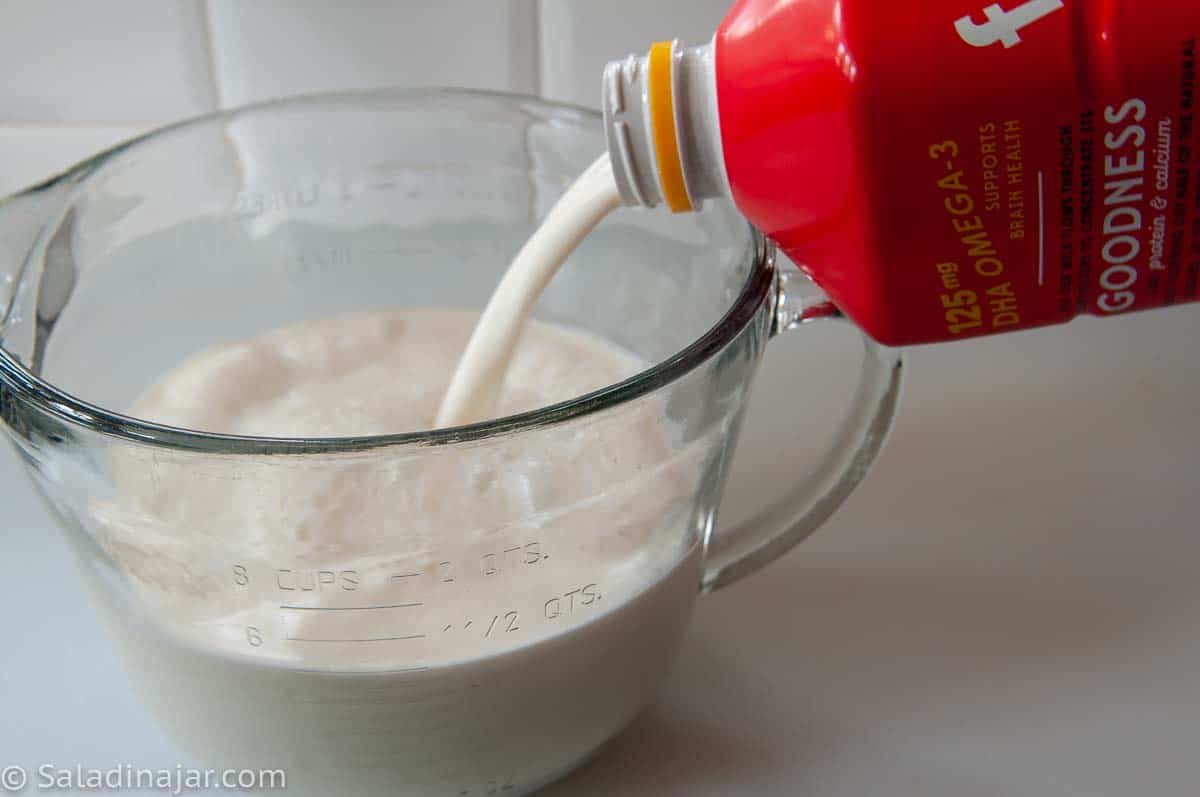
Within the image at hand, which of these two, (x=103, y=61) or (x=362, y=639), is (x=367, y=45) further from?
(x=362, y=639)

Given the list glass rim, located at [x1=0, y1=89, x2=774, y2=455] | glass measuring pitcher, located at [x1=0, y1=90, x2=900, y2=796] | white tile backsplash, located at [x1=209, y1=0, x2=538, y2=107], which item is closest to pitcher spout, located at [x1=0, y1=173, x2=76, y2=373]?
glass measuring pitcher, located at [x1=0, y1=90, x2=900, y2=796]

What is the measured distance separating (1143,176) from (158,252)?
1.96ft

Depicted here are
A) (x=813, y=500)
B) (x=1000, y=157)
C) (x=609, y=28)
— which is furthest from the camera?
(x=609, y=28)

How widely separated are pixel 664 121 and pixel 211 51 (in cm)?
52

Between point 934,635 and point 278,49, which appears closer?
point 934,635

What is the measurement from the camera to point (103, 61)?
0.89m

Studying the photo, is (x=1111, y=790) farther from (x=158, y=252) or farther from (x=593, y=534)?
(x=158, y=252)

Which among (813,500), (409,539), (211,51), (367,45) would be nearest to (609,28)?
(367,45)

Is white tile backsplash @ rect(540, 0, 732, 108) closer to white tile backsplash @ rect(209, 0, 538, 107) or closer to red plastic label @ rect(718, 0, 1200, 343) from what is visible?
white tile backsplash @ rect(209, 0, 538, 107)

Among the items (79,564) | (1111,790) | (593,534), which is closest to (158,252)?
(79,564)

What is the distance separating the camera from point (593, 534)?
54 cm

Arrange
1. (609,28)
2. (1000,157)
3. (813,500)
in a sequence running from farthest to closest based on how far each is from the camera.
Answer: (609,28) < (813,500) < (1000,157)

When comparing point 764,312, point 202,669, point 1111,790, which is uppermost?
point 764,312

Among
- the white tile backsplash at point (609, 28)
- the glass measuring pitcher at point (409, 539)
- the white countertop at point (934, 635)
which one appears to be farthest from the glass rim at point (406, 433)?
the white tile backsplash at point (609, 28)
